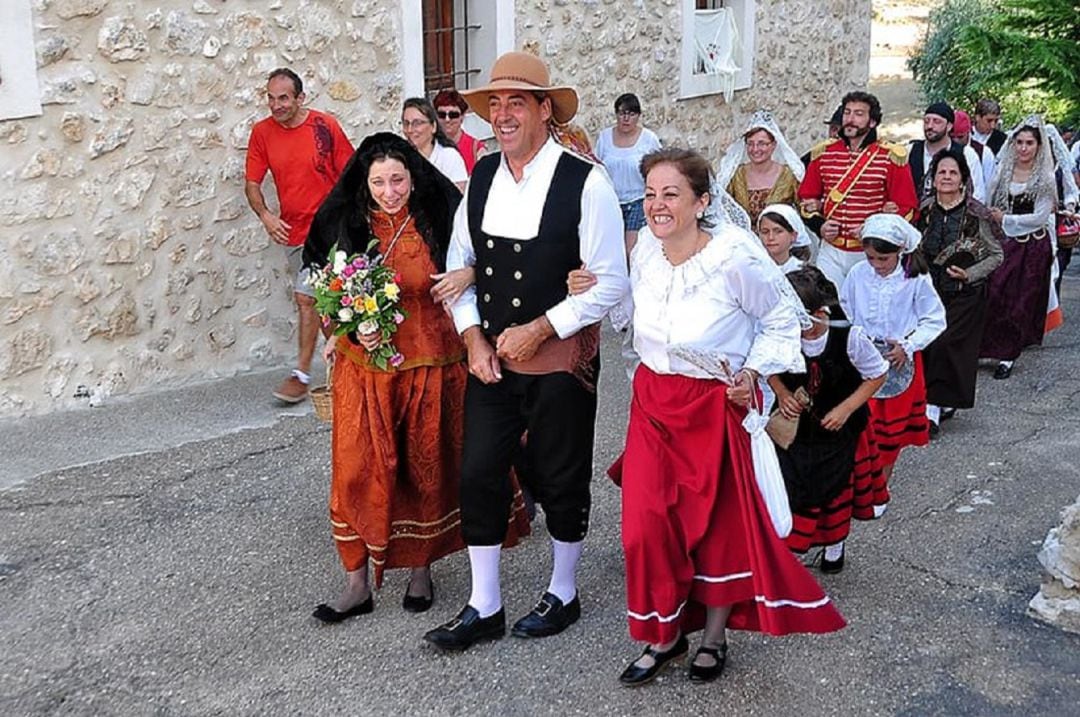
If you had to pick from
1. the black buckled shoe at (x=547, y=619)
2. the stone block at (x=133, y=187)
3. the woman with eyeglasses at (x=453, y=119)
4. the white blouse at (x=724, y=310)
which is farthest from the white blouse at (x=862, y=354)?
the stone block at (x=133, y=187)

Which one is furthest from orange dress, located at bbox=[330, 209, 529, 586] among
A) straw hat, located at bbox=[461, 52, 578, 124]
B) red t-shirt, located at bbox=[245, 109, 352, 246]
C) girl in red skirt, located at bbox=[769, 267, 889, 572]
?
red t-shirt, located at bbox=[245, 109, 352, 246]

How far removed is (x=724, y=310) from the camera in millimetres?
3605

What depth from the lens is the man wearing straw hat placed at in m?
3.85

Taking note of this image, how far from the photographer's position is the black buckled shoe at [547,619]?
13.5ft

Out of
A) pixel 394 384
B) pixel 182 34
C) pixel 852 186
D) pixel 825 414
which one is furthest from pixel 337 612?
pixel 852 186

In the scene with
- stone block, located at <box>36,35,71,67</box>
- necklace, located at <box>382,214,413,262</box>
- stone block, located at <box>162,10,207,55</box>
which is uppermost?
stone block, located at <box>162,10,207,55</box>

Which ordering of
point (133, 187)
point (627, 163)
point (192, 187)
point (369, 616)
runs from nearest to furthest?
point (369, 616) → point (133, 187) → point (192, 187) → point (627, 163)

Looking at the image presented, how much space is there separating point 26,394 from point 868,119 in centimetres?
466

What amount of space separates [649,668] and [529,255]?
4.36ft

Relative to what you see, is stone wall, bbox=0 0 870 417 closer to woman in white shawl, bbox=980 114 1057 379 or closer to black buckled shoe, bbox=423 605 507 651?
black buckled shoe, bbox=423 605 507 651

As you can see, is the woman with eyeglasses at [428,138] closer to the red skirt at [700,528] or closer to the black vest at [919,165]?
the red skirt at [700,528]

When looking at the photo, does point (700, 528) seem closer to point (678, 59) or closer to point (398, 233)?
point (398, 233)

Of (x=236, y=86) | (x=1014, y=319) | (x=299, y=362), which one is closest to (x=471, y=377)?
(x=299, y=362)

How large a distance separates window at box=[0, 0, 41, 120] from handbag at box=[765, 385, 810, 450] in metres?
4.03
